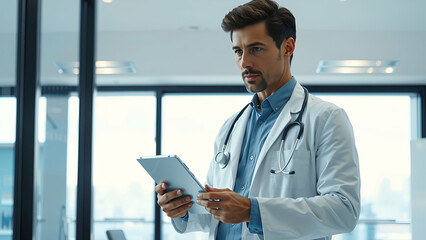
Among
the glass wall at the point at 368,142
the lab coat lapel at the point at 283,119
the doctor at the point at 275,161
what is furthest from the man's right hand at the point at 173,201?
the glass wall at the point at 368,142

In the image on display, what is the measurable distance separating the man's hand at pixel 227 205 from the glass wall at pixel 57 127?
1398 millimetres

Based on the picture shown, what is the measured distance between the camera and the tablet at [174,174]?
1.52 m

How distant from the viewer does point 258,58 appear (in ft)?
5.50

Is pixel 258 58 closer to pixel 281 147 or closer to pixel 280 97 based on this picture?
pixel 280 97

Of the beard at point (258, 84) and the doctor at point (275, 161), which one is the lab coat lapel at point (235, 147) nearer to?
the doctor at point (275, 161)

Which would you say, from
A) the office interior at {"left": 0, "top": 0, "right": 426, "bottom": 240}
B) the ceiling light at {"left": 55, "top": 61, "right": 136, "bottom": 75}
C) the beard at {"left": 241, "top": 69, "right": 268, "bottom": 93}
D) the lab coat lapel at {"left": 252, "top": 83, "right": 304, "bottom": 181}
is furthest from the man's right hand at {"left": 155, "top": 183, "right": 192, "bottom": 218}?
the ceiling light at {"left": 55, "top": 61, "right": 136, "bottom": 75}

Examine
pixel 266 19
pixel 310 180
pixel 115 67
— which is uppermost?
pixel 115 67

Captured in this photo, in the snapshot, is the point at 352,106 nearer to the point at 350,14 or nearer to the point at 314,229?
the point at 350,14

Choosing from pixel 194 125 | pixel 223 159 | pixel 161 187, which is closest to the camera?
pixel 161 187

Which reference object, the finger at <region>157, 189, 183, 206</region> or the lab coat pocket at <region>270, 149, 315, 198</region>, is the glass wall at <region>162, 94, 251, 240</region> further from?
the lab coat pocket at <region>270, 149, 315, 198</region>

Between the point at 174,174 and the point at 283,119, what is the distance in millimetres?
385

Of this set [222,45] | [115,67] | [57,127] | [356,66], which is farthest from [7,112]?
[356,66]

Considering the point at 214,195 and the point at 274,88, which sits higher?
the point at 274,88

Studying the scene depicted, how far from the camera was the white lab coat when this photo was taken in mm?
1479
